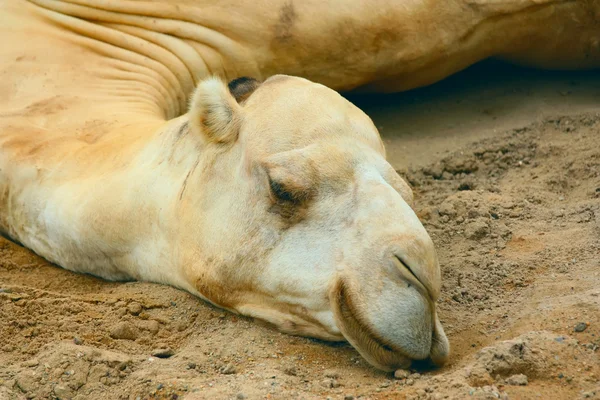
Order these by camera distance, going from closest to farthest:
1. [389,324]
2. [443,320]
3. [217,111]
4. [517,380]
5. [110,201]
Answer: [517,380] → [389,324] → [443,320] → [217,111] → [110,201]

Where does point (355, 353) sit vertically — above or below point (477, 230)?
below

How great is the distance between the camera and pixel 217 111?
130 inches

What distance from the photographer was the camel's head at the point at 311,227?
272 centimetres

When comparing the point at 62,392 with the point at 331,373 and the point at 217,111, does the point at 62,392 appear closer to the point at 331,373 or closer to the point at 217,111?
the point at 331,373

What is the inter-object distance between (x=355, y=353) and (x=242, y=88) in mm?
1277

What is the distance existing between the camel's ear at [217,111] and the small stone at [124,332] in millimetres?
788

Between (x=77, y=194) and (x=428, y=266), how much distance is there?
1.70m

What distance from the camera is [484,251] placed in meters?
3.62

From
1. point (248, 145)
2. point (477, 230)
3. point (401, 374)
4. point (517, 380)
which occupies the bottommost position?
point (401, 374)

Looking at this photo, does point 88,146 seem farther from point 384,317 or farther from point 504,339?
point 504,339

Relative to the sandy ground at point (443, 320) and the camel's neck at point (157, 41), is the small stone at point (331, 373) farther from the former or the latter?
the camel's neck at point (157, 41)

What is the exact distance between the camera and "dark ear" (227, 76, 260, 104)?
3.56 m

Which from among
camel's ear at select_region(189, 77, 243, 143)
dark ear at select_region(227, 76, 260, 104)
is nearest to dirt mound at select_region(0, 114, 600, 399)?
camel's ear at select_region(189, 77, 243, 143)

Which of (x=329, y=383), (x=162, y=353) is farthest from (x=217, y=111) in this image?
(x=329, y=383)
